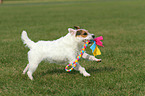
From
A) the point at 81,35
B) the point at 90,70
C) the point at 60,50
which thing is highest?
the point at 81,35

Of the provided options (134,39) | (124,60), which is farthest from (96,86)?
(134,39)

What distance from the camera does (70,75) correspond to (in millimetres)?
6055

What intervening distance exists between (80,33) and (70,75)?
3.67ft

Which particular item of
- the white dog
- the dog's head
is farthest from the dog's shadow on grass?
the dog's head

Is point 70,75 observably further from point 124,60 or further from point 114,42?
point 114,42

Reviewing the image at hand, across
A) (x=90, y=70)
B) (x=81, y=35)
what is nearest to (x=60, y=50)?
(x=81, y=35)

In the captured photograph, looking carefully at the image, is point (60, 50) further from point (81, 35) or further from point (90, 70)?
point (90, 70)

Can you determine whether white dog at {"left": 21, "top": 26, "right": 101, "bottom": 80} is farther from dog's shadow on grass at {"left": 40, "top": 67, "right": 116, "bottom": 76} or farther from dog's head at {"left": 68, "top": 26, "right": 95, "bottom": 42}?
dog's shadow on grass at {"left": 40, "top": 67, "right": 116, "bottom": 76}

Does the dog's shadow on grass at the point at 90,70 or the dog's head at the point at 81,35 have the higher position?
the dog's head at the point at 81,35

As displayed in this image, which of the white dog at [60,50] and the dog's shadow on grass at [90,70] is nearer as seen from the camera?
the white dog at [60,50]

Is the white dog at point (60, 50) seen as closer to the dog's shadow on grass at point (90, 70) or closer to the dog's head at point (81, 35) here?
the dog's head at point (81, 35)

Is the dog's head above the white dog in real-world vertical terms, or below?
above

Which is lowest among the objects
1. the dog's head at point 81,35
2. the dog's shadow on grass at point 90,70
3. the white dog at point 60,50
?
the dog's shadow on grass at point 90,70

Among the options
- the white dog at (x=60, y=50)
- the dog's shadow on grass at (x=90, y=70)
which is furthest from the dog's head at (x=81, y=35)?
the dog's shadow on grass at (x=90, y=70)
